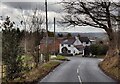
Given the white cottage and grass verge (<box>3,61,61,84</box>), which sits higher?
grass verge (<box>3,61,61,84</box>)

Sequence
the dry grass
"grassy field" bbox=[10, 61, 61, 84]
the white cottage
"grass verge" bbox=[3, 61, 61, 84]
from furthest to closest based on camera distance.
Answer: the white cottage → the dry grass → "grassy field" bbox=[10, 61, 61, 84] → "grass verge" bbox=[3, 61, 61, 84]

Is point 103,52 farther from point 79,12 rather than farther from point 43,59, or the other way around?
point 79,12

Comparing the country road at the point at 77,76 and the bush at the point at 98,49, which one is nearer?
the country road at the point at 77,76

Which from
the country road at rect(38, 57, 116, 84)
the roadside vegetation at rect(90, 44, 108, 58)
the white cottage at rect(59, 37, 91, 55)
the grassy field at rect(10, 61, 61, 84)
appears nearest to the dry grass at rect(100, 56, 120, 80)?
the country road at rect(38, 57, 116, 84)

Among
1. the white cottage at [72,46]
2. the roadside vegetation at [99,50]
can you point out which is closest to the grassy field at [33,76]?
the roadside vegetation at [99,50]

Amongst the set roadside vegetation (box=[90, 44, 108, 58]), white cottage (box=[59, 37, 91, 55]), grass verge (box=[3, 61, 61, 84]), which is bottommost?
white cottage (box=[59, 37, 91, 55])

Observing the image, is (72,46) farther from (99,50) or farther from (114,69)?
(114,69)

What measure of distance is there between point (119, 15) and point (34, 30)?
2603cm

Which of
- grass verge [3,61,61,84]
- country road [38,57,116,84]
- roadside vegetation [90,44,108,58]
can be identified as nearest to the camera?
grass verge [3,61,61,84]

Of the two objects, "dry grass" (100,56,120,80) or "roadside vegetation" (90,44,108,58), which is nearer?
"dry grass" (100,56,120,80)

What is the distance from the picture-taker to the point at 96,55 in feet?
282

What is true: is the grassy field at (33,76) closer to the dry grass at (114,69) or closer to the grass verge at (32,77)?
the grass verge at (32,77)

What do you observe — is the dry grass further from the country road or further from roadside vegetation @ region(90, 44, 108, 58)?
roadside vegetation @ region(90, 44, 108, 58)

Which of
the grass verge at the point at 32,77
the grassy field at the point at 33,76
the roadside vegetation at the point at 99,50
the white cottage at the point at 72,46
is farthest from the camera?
the white cottage at the point at 72,46
